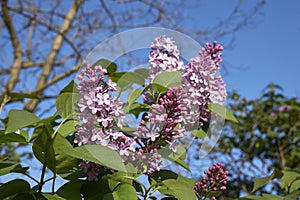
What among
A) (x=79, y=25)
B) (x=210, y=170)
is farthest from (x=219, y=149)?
(x=210, y=170)

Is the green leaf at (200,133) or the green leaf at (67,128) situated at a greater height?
the green leaf at (200,133)

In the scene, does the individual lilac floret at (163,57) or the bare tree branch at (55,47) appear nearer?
the individual lilac floret at (163,57)

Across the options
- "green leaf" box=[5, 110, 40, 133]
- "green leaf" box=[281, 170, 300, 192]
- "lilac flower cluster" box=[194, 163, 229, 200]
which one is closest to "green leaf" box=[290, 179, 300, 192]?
"green leaf" box=[281, 170, 300, 192]

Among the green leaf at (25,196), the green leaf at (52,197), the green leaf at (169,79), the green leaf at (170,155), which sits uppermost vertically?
the green leaf at (169,79)

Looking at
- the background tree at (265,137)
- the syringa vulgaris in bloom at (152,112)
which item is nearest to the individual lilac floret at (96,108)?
the syringa vulgaris in bloom at (152,112)

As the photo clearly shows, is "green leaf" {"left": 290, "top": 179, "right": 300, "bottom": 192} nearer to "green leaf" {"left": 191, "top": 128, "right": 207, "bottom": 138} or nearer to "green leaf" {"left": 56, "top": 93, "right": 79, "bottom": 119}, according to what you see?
"green leaf" {"left": 191, "top": 128, "right": 207, "bottom": 138}

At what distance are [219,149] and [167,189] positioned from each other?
3230 millimetres

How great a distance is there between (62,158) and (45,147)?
0.03 m

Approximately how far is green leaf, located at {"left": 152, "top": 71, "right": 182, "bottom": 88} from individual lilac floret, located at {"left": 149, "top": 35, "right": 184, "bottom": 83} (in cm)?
2

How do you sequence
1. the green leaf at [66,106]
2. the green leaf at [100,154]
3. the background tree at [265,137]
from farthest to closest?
the background tree at [265,137] < the green leaf at [66,106] < the green leaf at [100,154]

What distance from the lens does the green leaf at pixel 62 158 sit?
1.65 ft

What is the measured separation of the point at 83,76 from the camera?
54cm

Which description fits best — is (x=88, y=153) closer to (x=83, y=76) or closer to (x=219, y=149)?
(x=83, y=76)

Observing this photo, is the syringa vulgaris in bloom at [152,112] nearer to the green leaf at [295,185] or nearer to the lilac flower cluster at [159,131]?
the lilac flower cluster at [159,131]
